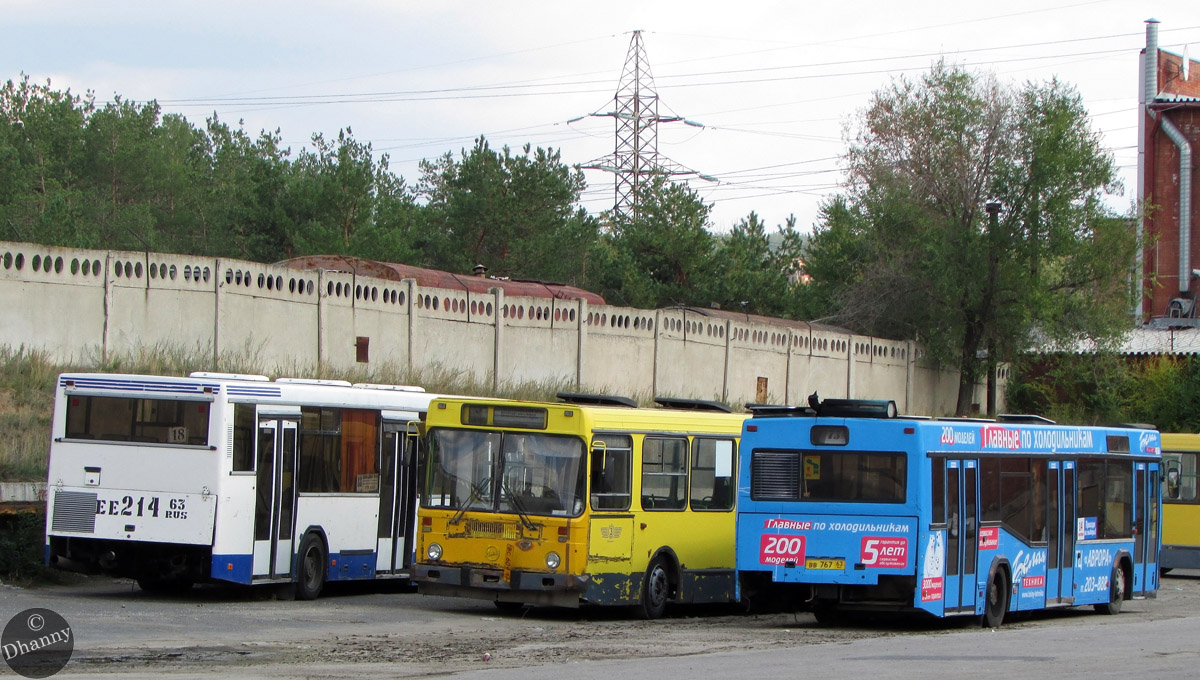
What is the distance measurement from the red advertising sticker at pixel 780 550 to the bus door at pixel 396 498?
5205 millimetres

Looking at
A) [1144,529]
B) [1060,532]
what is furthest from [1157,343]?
[1060,532]

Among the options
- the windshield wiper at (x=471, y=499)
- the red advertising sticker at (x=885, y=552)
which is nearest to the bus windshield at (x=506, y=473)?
the windshield wiper at (x=471, y=499)

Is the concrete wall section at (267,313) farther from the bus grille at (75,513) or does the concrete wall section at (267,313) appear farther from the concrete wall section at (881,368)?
the concrete wall section at (881,368)

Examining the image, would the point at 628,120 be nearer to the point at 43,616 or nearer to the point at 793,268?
the point at 793,268

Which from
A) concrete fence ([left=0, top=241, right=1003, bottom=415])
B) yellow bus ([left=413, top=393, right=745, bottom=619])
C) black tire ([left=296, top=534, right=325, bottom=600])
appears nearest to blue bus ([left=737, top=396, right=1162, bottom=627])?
yellow bus ([left=413, top=393, right=745, bottom=619])

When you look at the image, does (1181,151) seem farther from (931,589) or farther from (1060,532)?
(931,589)

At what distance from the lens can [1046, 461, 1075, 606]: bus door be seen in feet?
62.4

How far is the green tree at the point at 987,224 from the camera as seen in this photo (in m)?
51.6

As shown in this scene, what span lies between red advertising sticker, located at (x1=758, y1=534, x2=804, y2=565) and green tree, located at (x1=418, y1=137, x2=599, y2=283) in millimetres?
46038

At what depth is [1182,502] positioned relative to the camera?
1140 inches

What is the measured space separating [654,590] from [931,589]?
140 inches

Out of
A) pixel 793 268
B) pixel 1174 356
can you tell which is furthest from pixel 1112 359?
pixel 793 268

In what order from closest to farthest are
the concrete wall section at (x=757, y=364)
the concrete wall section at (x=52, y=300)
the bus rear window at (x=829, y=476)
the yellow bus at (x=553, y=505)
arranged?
the bus rear window at (x=829, y=476)
the yellow bus at (x=553, y=505)
the concrete wall section at (x=52, y=300)
the concrete wall section at (x=757, y=364)

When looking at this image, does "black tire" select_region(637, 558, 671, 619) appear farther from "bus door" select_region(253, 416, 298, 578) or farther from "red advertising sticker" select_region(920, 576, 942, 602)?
"bus door" select_region(253, 416, 298, 578)
